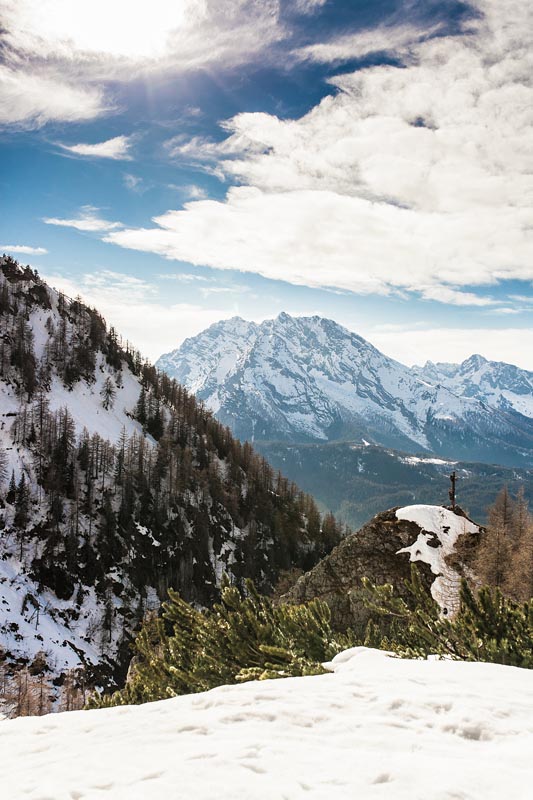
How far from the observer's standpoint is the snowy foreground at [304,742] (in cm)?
457

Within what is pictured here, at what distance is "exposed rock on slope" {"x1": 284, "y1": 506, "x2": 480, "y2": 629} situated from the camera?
33312mm

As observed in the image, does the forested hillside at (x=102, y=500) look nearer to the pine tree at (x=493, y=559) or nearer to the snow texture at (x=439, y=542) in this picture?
the snow texture at (x=439, y=542)

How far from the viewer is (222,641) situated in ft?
40.5

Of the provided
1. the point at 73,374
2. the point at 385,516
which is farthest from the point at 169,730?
the point at 73,374

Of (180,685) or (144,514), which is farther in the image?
(144,514)

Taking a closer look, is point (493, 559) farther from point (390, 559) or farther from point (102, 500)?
point (102, 500)

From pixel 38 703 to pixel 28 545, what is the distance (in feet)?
117

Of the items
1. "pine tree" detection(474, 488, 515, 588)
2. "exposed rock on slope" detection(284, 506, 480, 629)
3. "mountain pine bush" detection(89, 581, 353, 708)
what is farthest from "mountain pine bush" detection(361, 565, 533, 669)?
"pine tree" detection(474, 488, 515, 588)

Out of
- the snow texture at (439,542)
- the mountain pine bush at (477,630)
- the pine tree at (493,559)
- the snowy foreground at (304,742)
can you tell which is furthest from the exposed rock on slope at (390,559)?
A: the snowy foreground at (304,742)

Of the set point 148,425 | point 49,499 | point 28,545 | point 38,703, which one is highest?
point 148,425

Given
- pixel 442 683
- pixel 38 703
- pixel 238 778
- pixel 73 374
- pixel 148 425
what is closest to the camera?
pixel 238 778

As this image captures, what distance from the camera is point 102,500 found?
104 meters

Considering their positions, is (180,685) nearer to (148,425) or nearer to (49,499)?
(49,499)

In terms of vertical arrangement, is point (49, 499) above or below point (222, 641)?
below
